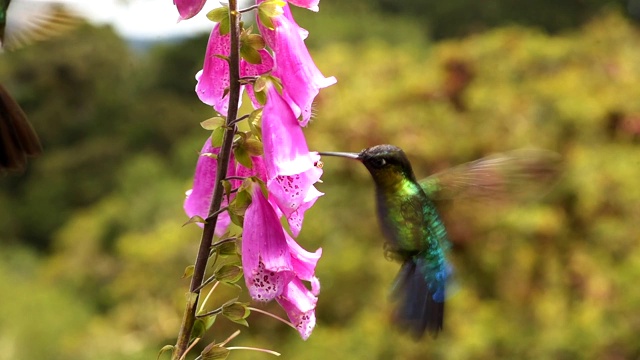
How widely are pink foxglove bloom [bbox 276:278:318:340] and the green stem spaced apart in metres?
0.11

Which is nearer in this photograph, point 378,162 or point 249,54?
point 249,54

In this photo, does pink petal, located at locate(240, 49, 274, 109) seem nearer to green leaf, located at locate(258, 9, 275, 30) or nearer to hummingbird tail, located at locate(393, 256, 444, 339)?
green leaf, located at locate(258, 9, 275, 30)

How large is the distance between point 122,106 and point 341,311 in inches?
269

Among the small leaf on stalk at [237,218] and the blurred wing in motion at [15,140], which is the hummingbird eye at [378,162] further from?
the blurred wing in motion at [15,140]

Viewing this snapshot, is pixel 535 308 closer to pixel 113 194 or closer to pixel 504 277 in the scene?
pixel 504 277

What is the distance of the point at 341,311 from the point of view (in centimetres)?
398

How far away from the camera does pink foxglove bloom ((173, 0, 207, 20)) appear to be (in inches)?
25.9

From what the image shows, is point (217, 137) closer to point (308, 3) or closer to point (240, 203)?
point (240, 203)

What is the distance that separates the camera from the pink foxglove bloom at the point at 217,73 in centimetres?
72

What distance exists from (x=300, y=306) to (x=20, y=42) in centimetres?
66

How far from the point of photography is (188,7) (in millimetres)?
660

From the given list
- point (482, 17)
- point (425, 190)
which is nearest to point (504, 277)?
point (425, 190)

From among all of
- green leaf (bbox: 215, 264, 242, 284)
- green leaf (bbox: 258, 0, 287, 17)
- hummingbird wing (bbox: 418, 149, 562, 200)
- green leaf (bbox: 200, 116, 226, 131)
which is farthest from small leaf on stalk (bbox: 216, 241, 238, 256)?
hummingbird wing (bbox: 418, 149, 562, 200)

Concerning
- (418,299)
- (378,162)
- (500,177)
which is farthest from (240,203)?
(500,177)
